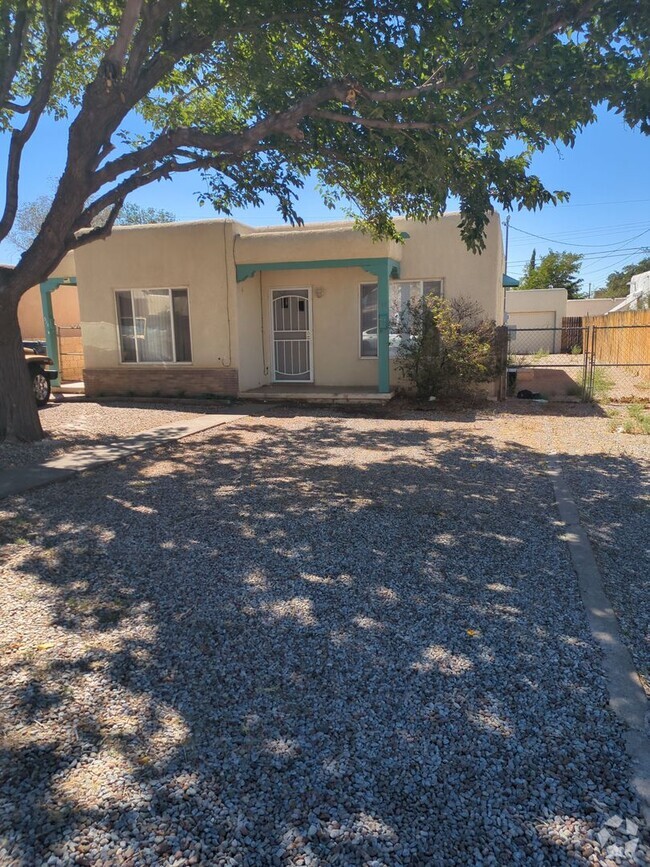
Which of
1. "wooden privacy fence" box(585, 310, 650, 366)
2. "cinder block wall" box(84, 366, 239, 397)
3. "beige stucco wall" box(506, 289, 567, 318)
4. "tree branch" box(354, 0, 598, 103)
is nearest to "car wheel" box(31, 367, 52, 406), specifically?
"cinder block wall" box(84, 366, 239, 397)

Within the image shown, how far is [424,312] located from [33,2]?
26.5 ft

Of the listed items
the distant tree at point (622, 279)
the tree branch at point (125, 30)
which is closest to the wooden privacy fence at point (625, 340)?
the tree branch at point (125, 30)

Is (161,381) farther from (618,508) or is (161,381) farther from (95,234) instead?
(618,508)

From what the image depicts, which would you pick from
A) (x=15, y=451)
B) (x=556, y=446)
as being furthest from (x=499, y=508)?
(x=15, y=451)

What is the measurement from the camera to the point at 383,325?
508 inches

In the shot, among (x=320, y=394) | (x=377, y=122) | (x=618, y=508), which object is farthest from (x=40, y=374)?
(x=618, y=508)

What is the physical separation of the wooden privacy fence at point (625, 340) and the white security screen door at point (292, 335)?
722 centimetres

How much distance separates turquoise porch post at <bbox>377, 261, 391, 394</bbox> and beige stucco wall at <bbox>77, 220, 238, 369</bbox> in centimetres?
322

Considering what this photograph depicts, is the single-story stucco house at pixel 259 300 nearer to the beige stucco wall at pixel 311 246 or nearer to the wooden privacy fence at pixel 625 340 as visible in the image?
the beige stucco wall at pixel 311 246

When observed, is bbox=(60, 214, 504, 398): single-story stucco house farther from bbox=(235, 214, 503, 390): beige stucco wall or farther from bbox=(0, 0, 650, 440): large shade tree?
bbox=(0, 0, 650, 440): large shade tree

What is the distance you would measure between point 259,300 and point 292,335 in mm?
1164

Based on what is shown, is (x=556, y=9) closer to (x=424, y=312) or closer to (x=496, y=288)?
(x=424, y=312)

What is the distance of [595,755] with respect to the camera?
8.45ft

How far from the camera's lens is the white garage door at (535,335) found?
112 feet
